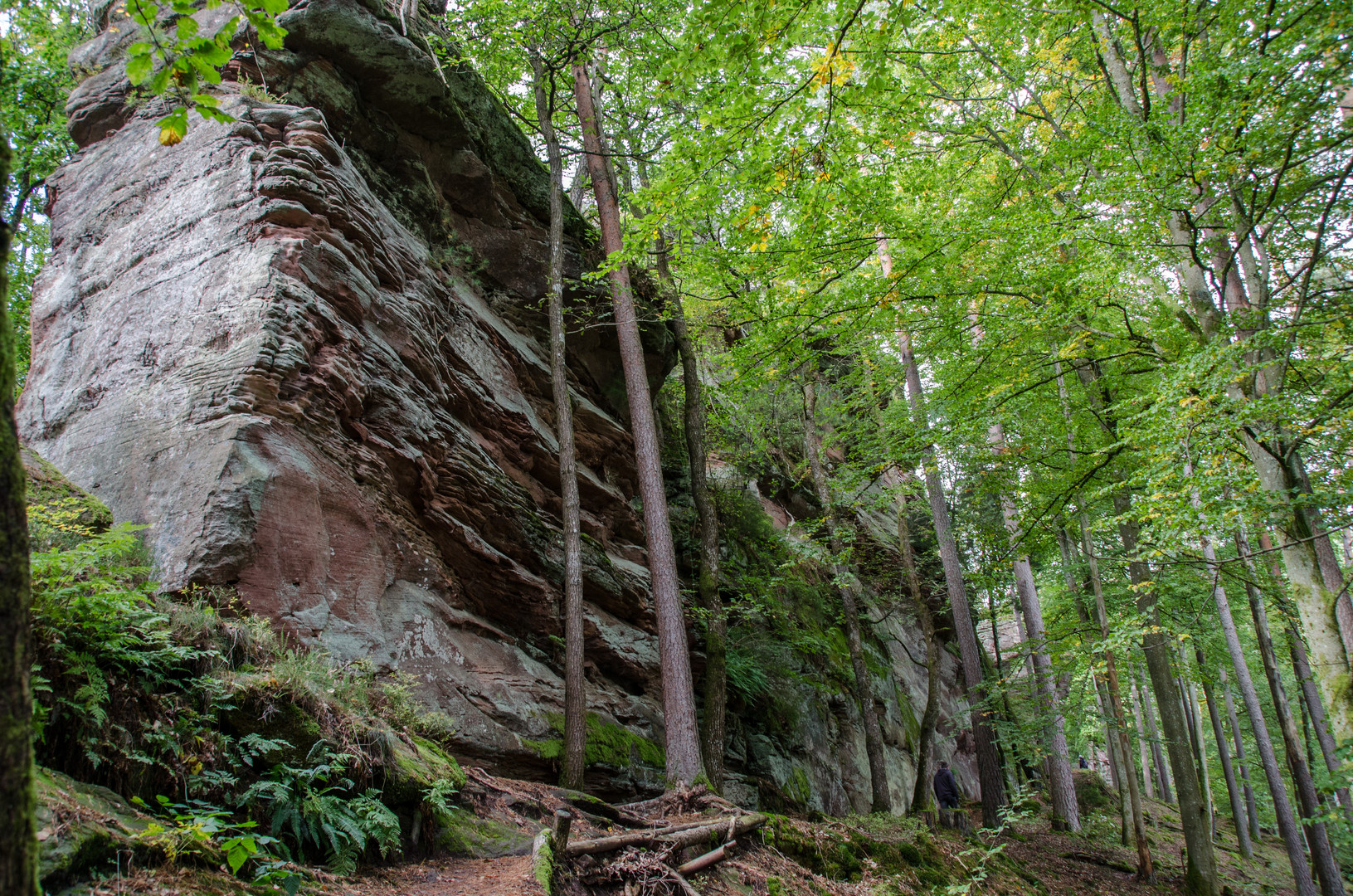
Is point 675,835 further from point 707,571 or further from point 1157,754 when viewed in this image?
point 1157,754

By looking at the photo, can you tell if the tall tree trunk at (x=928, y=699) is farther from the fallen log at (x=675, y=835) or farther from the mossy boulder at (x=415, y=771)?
the mossy boulder at (x=415, y=771)

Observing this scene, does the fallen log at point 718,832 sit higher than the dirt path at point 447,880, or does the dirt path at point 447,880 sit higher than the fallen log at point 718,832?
the dirt path at point 447,880

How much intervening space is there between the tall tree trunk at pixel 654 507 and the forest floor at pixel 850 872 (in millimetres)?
1583

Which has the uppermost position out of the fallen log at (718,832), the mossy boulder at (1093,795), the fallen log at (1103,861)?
the fallen log at (718,832)

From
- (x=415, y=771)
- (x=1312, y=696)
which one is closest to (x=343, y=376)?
(x=415, y=771)

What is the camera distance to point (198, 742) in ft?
14.3

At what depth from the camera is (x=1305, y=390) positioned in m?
6.70

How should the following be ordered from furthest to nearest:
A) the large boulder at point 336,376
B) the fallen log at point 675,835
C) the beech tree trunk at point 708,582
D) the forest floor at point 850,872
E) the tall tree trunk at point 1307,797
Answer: the tall tree trunk at point 1307,797
the beech tree trunk at point 708,582
the large boulder at point 336,376
the fallen log at point 675,835
the forest floor at point 850,872

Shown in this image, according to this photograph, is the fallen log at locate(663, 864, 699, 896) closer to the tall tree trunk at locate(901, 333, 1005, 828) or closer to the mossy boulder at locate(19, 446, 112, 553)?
the mossy boulder at locate(19, 446, 112, 553)

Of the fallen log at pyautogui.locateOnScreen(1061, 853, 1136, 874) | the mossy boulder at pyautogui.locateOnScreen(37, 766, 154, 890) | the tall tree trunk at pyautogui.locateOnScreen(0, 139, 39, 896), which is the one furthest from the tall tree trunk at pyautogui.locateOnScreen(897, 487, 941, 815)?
the tall tree trunk at pyautogui.locateOnScreen(0, 139, 39, 896)

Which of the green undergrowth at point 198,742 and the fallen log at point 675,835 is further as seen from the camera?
the fallen log at point 675,835

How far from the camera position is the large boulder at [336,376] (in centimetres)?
713

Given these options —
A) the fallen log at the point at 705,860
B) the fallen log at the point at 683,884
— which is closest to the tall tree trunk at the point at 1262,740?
the fallen log at the point at 705,860

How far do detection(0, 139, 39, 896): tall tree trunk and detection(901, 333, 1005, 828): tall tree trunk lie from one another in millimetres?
11559
